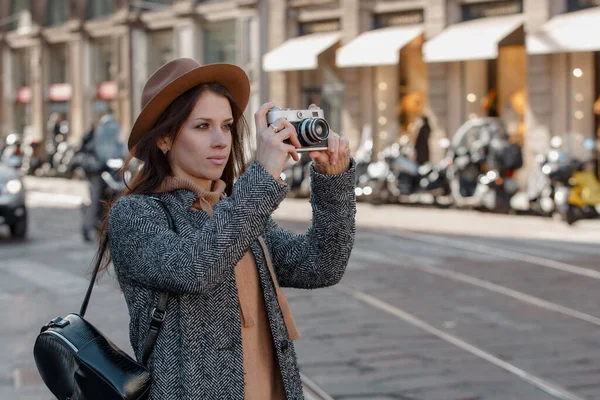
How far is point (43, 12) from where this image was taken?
43.3 metres

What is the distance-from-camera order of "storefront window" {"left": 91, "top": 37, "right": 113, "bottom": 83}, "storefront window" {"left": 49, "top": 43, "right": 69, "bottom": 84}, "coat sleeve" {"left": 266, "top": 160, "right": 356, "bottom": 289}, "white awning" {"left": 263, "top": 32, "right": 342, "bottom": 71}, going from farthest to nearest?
"storefront window" {"left": 49, "top": 43, "right": 69, "bottom": 84} → "storefront window" {"left": 91, "top": 37, "right": 113, "bottom": 83} → "white awning" {"left": 263, "top": 32, "right": 342, "bottom": 71} → "coat sleeve" {"left": 266, "top": 160, "right": 356, "bottom": 289}

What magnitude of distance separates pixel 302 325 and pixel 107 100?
3159 cm

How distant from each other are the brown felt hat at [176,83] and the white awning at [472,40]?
19.9 meters

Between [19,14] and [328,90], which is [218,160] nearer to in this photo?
[328,90]

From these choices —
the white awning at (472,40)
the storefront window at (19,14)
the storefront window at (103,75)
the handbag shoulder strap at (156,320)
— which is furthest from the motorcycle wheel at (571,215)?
the storefront window at (19,14)

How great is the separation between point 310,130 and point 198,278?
1.37 feet

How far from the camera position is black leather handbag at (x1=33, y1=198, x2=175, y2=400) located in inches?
101

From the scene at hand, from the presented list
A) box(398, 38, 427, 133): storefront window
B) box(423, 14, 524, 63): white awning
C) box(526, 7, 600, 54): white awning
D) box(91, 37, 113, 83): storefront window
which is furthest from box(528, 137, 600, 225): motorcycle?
box(91, 37, 113, 83): storefront window

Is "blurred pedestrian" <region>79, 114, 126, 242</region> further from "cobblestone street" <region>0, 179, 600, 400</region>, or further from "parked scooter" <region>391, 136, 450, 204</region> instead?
"parked scooter" <region>391, 136, 450, 204</region>

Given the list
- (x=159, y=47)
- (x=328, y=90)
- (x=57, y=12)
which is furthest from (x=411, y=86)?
(x=57, y=12)

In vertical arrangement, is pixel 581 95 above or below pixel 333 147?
above

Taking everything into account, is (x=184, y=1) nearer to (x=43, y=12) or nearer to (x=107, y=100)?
(x=107, y=100)

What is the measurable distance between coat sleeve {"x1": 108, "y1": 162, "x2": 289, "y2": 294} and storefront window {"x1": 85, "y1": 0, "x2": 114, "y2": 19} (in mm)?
37353

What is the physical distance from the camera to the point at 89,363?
2.61m
